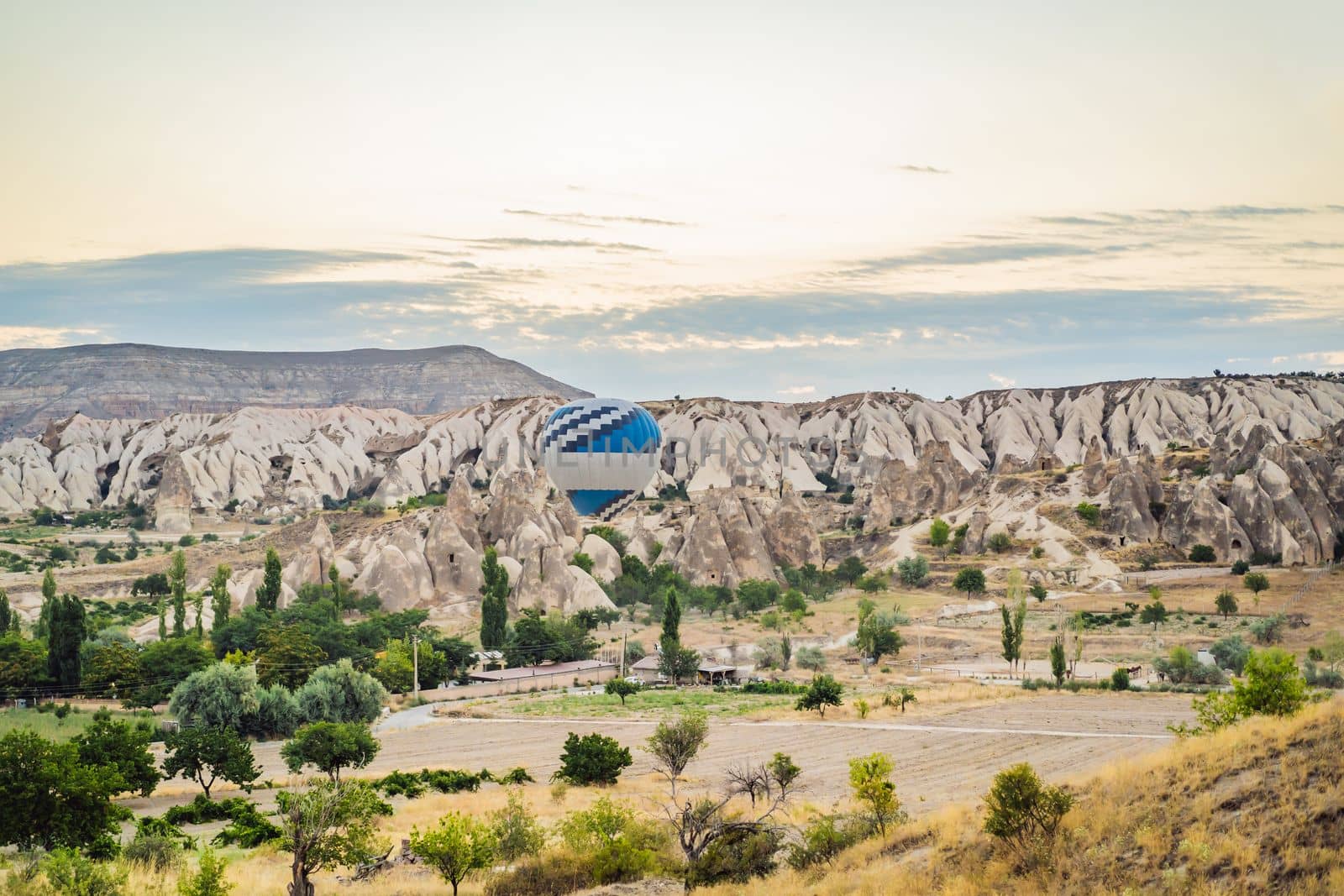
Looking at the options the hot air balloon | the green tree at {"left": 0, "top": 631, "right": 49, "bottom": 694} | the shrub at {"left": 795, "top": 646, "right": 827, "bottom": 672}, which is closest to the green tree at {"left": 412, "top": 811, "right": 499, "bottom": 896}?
the green tree at {"left": 0, "top": 631, "right": 49, "bottom": 694}

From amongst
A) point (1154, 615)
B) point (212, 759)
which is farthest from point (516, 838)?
point (1154, 615)

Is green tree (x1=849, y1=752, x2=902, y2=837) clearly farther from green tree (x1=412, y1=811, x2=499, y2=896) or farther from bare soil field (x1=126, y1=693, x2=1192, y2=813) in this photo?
green tree (x1=412, y1=811, x2=499, y2=896)

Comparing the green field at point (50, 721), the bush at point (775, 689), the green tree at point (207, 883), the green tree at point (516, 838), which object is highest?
the green tree at point (207, 883)

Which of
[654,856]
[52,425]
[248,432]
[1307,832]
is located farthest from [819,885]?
[52,425]

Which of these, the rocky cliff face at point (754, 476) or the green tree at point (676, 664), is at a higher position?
the rocky cliff face at point (754, 476)

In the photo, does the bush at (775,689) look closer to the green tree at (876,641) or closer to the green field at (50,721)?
the green tree at (876,641)

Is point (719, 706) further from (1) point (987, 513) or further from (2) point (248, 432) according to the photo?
(2) point (248, 432)

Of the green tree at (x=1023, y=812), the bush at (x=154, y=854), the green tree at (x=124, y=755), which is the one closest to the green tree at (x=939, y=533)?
the green tree at (x=124, y=755)
